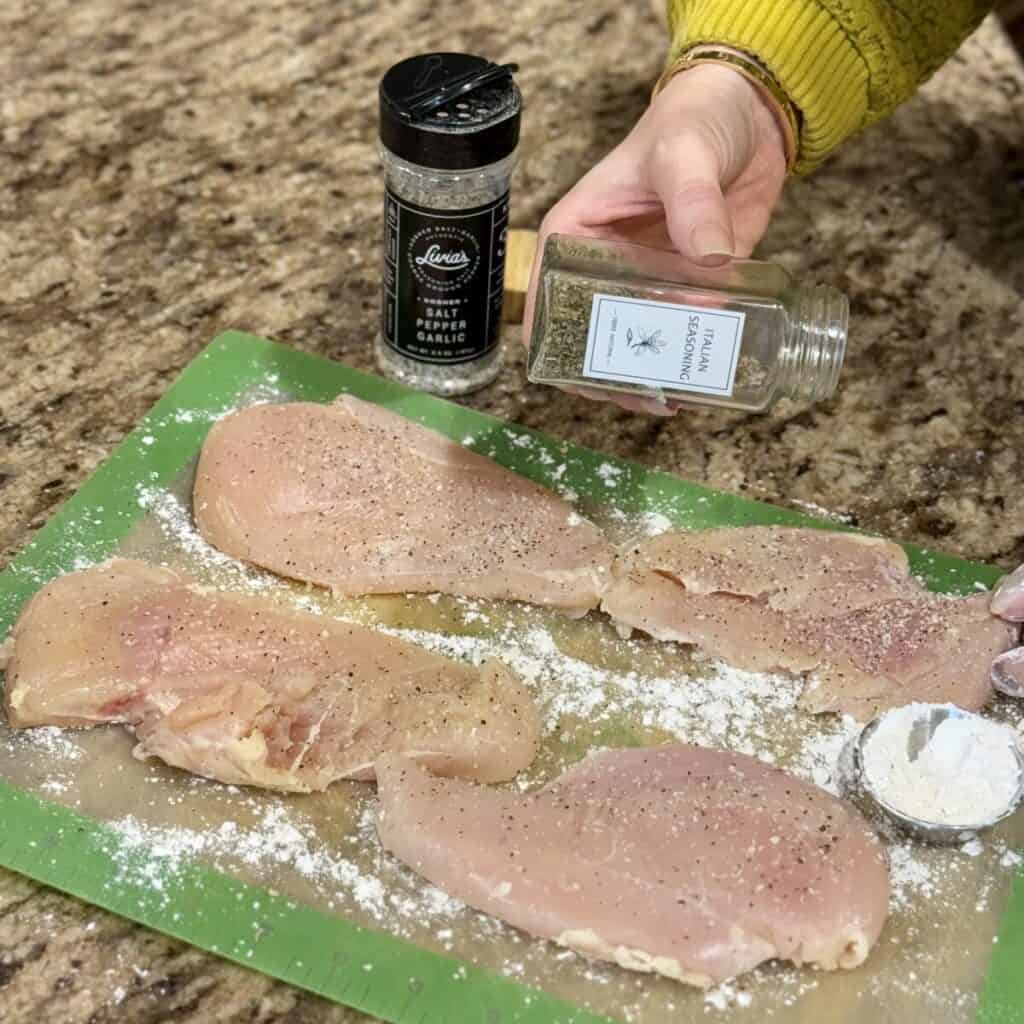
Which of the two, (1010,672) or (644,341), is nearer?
(644,341)

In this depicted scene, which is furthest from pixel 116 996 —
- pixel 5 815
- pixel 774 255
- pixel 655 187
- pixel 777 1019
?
pixel 774 255

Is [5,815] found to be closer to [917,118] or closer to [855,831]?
[855,831]

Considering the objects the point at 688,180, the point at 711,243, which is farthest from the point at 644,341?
the point at 688,180

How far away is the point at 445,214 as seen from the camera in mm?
1848

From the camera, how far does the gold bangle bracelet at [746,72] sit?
1.94 m

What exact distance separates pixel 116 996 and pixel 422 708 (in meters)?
0.45

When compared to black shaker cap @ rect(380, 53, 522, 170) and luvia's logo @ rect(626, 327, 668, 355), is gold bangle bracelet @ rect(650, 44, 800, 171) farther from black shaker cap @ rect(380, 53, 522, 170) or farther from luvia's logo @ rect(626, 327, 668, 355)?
luvia's logo @ rect(626, 327, 668, 355)

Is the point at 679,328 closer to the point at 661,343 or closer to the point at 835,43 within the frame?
the point at 661,343

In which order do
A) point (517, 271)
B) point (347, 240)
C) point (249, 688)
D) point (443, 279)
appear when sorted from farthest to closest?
point (347, 240) < point (517, 271) < point (443, 279) < point (249, 688)

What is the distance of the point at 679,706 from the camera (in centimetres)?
166

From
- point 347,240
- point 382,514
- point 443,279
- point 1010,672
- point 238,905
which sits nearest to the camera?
point 238,905

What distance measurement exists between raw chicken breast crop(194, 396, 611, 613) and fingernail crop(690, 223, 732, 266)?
0.42 meters

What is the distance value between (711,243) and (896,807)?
0.67 metres

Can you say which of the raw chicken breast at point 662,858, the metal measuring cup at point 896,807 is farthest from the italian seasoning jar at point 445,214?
the metal measuring cup at point 896,807
